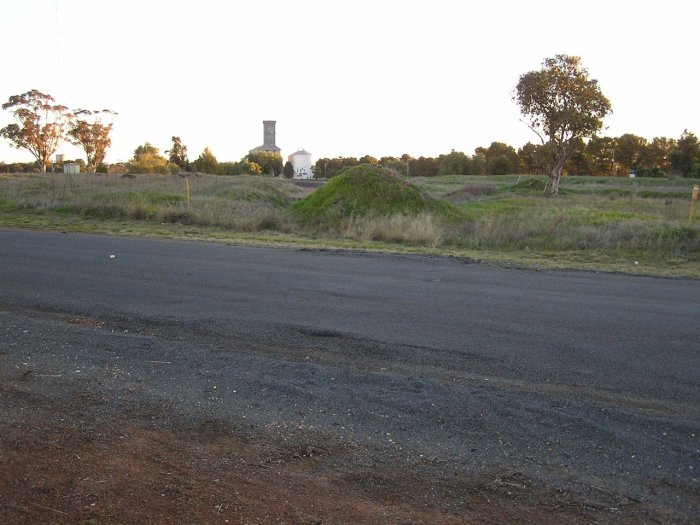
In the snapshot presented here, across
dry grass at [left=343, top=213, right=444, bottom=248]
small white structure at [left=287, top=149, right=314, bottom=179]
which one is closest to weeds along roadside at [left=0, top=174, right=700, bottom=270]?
dry grass at [left=343, top=213, right=444, bottom=248]

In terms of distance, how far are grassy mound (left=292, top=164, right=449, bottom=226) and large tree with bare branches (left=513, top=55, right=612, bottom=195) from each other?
21555 mm

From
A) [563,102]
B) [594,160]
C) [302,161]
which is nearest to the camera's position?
[563,102]

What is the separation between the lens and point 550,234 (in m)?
16.2

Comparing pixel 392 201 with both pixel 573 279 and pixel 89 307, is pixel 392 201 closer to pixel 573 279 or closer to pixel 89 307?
pixel 573 279

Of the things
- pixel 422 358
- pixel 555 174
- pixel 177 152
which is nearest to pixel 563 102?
pixel 555 174

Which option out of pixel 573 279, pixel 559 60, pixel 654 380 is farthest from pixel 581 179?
pixel 654 380

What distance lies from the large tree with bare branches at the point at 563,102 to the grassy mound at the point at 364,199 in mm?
21555

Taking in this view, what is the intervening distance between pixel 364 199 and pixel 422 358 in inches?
652

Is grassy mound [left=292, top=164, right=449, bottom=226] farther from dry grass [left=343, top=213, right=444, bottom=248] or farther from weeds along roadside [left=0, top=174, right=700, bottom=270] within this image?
dry grass [left=343, top=213, right=444, bottom=248]

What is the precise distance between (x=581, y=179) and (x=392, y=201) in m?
41.3

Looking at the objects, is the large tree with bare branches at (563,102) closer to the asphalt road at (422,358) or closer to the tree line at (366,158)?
the tree line at (366,158)

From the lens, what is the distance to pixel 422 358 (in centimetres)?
574

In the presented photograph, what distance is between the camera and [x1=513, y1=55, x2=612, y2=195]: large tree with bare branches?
40406 millimetres

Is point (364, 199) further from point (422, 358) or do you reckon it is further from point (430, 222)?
point (422, 358)
